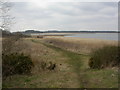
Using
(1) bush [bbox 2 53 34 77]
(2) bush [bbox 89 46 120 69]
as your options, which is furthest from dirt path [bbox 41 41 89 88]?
(1) bush [bbox 2 53 34 77]

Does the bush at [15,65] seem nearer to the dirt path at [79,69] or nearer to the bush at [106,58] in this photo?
the dirt path at [79,69]

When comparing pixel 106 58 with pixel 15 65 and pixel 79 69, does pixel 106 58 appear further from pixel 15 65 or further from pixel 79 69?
pixel 15 65

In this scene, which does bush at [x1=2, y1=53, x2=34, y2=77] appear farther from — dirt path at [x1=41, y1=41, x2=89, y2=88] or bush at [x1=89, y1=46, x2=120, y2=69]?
bush at [x1=89, y1=46, x2=120, y2=69]

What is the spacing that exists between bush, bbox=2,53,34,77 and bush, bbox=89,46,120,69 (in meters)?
3.56

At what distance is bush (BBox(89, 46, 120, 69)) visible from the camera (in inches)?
380

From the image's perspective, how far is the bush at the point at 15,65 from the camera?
740 centimetres

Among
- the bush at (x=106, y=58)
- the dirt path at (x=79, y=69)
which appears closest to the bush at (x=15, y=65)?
the dirt path at (x=79, y=69)

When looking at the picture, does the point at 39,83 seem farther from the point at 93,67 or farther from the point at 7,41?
the point at 93,67

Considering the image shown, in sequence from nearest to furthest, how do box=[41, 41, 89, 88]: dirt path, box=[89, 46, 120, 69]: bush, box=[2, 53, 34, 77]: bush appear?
box=[41, 41, 89, 88]: dirt path, box=[2, 53, 34, 77]: bush, box=[89, 46, 120, 69]: bush

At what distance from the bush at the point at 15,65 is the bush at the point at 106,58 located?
3.56 m

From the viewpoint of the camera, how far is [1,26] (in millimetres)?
7410

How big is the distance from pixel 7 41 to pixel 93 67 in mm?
4783

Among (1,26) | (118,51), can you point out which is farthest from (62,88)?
(118,51)

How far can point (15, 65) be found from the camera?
8.12 m
